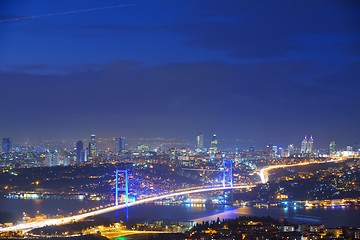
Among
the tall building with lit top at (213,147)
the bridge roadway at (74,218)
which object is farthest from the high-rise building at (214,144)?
Result: the bridge roadway at (74,218)

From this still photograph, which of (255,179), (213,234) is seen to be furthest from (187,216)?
(255,179)

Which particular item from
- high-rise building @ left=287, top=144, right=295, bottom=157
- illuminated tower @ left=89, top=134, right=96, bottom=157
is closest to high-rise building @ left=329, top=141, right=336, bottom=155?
high-rise building @ left=287, top=144, right=295, bottom=157

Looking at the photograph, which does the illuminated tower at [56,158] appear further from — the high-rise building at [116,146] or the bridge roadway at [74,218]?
the bridge roadway at [74,218]

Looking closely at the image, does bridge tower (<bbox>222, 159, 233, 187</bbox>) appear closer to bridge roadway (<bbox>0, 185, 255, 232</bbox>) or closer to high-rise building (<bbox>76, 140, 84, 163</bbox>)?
bridge roadway (<bbox>0, 185, 255, 232</bbox>)

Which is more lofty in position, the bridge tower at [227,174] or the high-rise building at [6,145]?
the high-rise building at [6,145]

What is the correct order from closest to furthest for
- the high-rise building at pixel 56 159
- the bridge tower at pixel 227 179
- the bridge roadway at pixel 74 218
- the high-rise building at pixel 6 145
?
the bridge roadway at pixel 74 218 → the bridge tower at pixel 227 179 → the high-rise building at pixel 6 145 → the high-rise building at pixel 56 159

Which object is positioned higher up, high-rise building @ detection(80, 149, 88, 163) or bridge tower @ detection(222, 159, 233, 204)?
high-rise building @ detection(80, 149, 88, 163)
